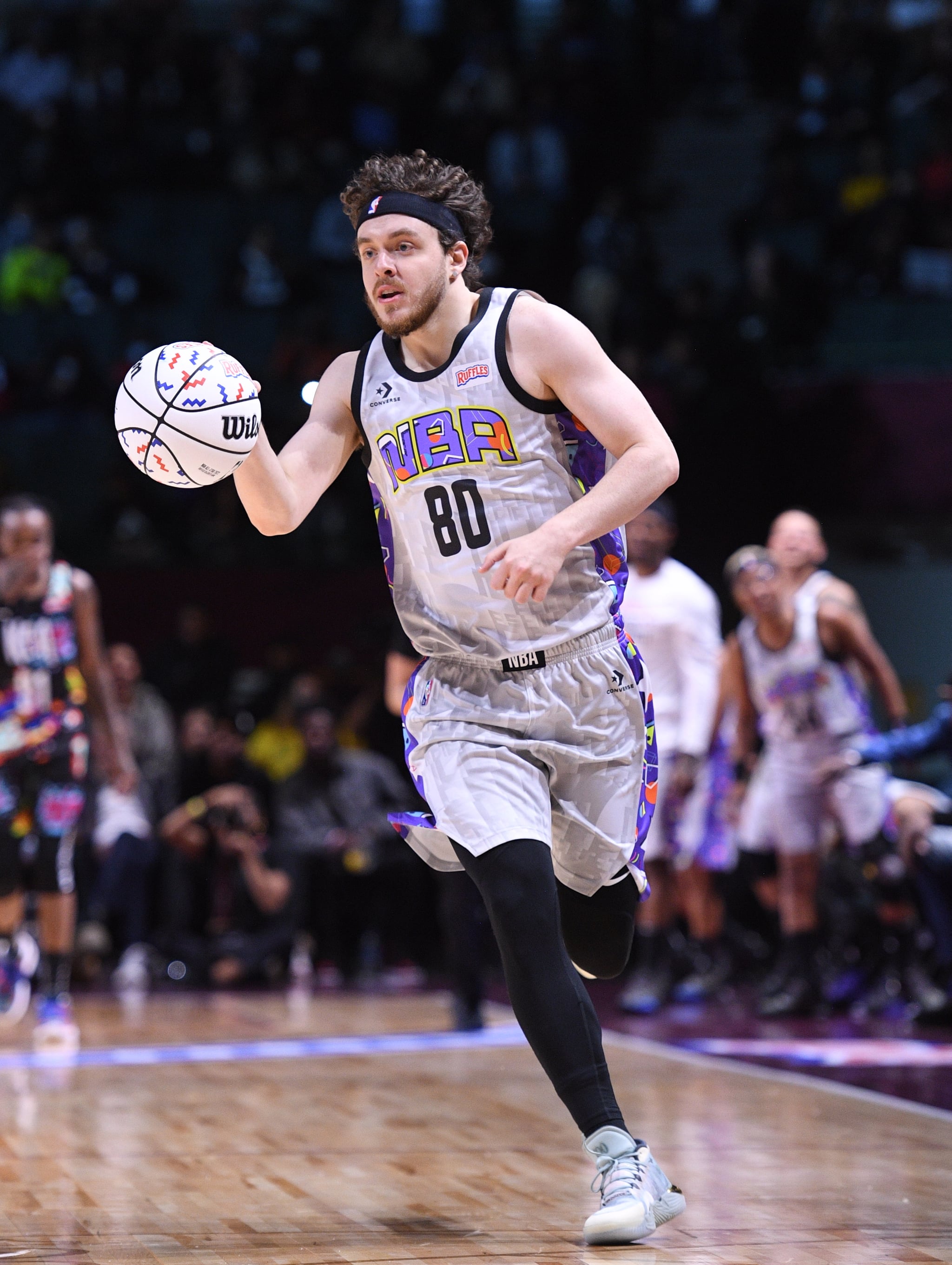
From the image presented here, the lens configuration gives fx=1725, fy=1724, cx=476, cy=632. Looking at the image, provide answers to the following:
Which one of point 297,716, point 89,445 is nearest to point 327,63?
point 89,445

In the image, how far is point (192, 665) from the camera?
11617 mm

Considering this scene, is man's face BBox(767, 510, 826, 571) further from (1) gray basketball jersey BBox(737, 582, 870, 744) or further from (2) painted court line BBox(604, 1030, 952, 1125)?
(2) painted court line BBox(604, 1030, 952, 1125)

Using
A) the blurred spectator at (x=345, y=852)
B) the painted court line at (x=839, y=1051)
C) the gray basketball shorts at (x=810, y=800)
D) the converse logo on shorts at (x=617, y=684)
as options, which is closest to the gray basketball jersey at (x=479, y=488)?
the converse logo on shorts at (x=617, y=684)

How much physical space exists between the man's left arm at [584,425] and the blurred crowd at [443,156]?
880 cm

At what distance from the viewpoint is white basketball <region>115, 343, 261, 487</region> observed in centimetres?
329

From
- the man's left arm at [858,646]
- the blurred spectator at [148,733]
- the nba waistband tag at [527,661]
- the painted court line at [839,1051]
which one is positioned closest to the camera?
the nba waistband tag at [527,661]

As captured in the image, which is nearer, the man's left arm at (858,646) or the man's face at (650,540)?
the man's left arm at (858,646)

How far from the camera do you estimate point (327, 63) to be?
16.4 m

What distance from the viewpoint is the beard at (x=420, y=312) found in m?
3.52

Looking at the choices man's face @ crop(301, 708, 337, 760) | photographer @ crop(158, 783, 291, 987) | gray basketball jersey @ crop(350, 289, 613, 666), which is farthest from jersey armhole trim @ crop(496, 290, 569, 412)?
man's face @ crop(301, 708, 337, 760)

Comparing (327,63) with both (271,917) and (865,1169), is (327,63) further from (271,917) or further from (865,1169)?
(865,1169)

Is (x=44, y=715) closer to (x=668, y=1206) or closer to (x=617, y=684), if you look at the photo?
(x=617, y=684)

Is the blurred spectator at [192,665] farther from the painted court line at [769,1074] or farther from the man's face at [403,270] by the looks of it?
the man's face at [403,270]

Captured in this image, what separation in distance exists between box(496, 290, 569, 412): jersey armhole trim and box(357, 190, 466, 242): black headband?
0.22m
